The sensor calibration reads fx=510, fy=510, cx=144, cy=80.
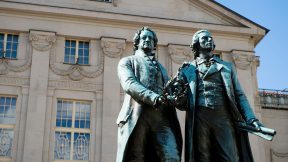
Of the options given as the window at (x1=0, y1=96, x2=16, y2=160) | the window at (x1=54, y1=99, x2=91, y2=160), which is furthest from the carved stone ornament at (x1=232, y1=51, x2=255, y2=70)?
the window at (x1=0, y1=96, x2=16, y2=160)

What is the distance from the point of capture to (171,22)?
26.2m

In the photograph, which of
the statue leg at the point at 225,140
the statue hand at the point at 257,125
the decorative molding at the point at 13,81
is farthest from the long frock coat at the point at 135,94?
the decorative molding at the point at 13,81

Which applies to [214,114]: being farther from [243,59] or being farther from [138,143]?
[243,59]

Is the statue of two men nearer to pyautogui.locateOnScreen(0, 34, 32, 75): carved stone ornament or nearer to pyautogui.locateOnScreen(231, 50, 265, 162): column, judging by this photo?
pyautogui.locateOnScreen(0, 34, 32, 75): carved stone ornament

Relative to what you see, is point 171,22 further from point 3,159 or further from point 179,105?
point 179,105

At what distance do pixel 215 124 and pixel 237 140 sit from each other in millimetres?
307

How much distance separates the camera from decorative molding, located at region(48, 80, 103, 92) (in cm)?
2377

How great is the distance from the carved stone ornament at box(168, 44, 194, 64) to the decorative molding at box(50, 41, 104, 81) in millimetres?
3641

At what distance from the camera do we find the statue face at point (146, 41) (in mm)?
6141

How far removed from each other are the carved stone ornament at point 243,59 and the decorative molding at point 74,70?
276 inches

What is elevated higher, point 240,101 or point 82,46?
point 82,46

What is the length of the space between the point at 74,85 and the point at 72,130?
223cm

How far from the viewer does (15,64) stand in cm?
2378

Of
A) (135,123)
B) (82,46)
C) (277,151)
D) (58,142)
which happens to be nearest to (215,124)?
A: (135,123)
